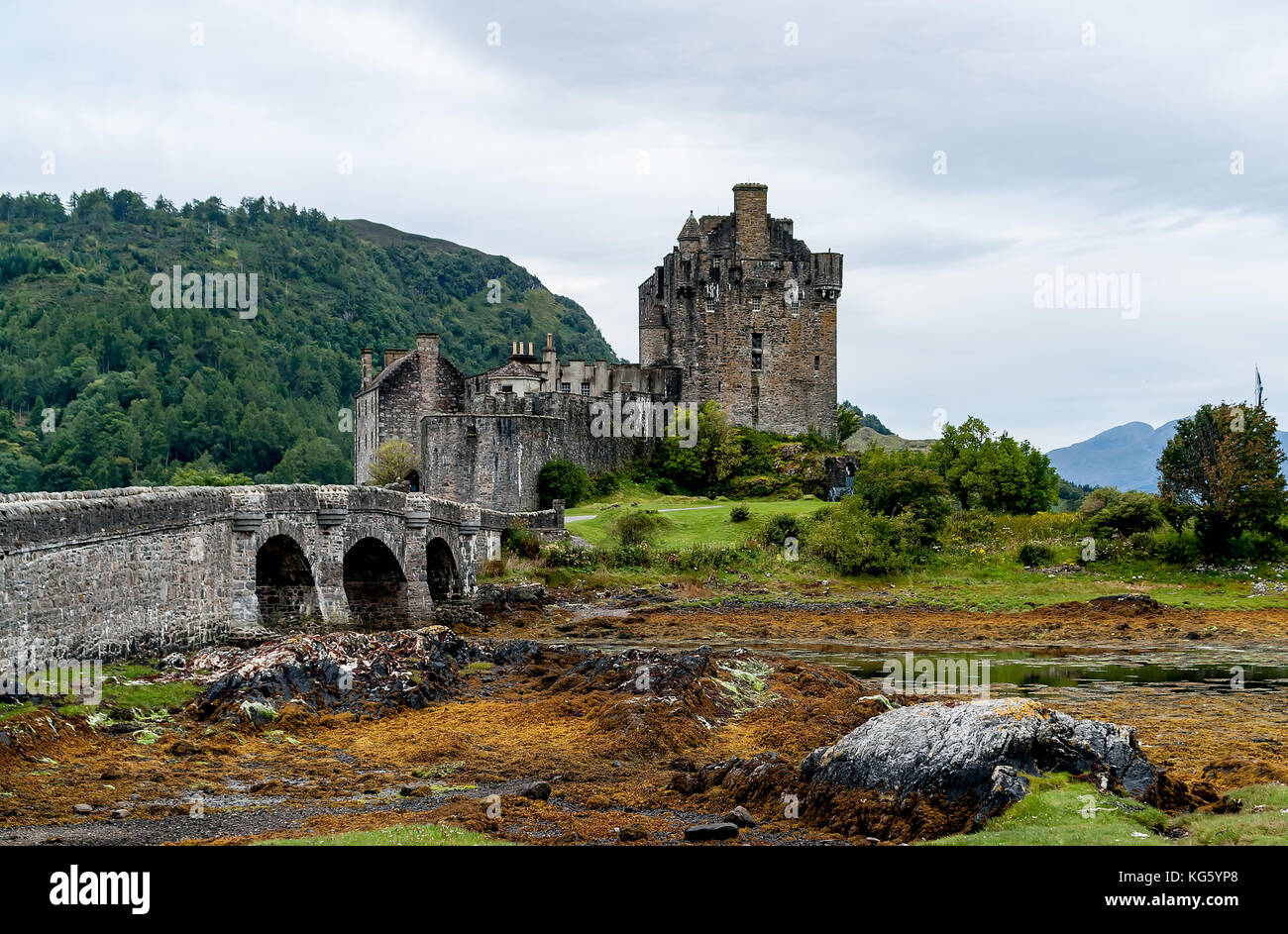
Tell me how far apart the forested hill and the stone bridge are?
2449 inches

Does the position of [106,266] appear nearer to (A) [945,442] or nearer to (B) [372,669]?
(A) [945,442]

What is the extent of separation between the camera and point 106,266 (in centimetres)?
15700

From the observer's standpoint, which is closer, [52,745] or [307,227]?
[52,745]

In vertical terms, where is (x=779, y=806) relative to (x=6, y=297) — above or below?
below

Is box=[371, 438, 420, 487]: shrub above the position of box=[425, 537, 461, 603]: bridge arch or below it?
above

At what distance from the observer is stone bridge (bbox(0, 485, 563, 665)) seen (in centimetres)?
1844

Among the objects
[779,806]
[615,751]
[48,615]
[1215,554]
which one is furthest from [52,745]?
[1215,554]

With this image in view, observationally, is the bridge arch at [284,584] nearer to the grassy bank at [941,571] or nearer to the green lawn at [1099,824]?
the grassy bank at [941,571]

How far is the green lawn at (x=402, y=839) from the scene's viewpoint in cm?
1188

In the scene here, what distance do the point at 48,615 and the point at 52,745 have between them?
3.02m

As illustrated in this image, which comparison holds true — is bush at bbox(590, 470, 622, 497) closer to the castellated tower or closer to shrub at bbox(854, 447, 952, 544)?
the castellated tower

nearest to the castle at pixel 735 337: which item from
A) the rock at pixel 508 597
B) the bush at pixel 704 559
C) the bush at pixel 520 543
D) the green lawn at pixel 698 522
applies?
the green lawn at pixel 698 522

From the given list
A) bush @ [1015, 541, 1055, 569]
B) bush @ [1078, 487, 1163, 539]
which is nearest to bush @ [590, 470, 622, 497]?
bush @ [1015, 541, 1055, 569]

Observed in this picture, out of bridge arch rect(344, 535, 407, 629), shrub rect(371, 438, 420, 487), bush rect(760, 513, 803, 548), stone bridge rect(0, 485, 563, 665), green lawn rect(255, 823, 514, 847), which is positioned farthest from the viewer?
shrub rect(371, 438, 420, 487)
